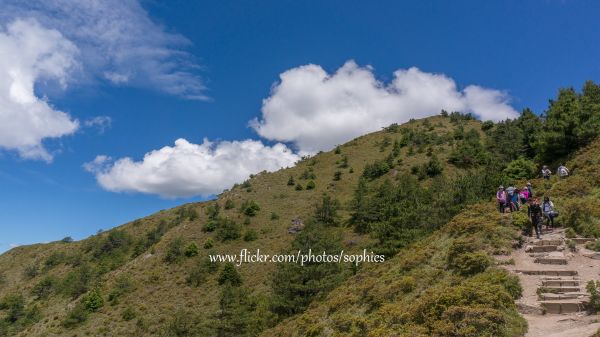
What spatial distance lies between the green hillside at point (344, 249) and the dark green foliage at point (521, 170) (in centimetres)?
15

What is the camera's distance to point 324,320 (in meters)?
20.3

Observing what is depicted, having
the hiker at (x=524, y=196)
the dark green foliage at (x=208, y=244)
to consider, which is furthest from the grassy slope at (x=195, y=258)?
the hiker at (x=524, y=196)

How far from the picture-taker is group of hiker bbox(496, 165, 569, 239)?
55.9 ft

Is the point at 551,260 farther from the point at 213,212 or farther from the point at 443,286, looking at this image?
the point at 213,212

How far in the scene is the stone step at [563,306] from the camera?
36.4 feet

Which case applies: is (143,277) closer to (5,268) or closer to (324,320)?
(324,320)

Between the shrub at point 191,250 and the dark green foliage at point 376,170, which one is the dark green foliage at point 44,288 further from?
→ the dark green foliage at point 376,170

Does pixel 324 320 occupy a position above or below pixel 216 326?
above

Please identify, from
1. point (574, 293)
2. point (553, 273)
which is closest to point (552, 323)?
point (574, 293)

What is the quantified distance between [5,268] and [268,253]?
85219mm

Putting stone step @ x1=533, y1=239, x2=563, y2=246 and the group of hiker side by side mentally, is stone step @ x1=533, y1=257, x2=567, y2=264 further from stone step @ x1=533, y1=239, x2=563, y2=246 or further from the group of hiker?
the group of hiker

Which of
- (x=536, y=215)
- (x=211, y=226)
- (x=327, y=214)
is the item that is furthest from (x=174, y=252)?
(x=536, y=215)

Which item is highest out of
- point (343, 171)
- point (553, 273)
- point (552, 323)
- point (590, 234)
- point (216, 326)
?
point (343, 171)

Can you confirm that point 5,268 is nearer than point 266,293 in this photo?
No
